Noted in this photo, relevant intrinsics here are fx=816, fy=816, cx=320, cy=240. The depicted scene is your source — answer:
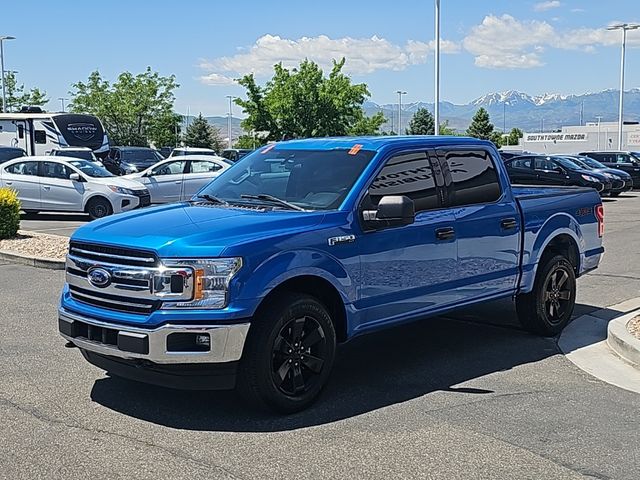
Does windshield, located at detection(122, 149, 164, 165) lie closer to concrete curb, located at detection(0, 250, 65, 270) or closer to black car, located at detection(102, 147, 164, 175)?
black car, located at detection(102, 147, 164, 175)

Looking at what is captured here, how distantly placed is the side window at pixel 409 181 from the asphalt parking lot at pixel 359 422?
1407mm

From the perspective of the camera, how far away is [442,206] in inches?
266

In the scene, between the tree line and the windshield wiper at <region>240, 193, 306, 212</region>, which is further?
the tree line

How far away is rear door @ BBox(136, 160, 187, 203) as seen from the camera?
21094mm

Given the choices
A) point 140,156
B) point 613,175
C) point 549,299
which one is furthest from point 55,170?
point 613,175

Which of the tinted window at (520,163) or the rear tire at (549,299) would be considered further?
the tinted window at (520,163)

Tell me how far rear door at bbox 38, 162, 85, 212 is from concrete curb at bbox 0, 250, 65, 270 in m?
6.56

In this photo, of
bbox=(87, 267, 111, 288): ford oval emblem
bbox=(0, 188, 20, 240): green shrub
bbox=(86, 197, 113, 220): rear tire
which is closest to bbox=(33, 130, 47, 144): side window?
bbox=(86, 197, 113, 220): rear tire

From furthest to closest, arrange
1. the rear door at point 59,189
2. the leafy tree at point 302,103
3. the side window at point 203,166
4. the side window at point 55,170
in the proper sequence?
1. the leafy tree at point 302,103
2. the side window at point 203,166
3. the side window at point 55,170
4. the rear door at point 59,189

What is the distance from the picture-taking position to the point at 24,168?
65.7 feet

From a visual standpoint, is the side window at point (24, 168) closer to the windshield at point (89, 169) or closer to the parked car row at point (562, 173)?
the windshield at point (89, 169)

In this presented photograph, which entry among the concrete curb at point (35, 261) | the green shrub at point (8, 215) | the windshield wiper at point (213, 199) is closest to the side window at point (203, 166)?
the green shrub at point (8, 215)

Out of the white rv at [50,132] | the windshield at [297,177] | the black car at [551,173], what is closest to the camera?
the windshield at [297,177]

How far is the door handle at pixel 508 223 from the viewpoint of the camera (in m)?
7.29
